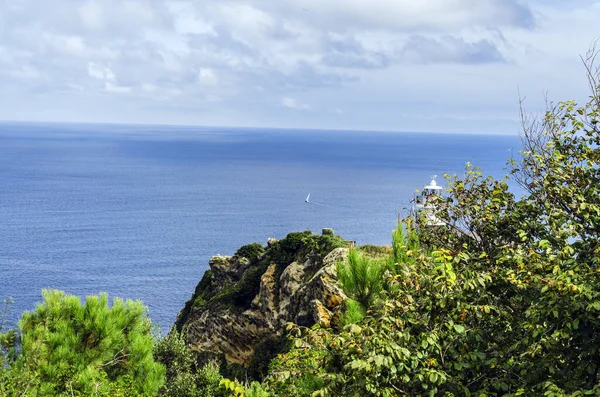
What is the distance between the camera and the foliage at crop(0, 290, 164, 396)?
15.4m

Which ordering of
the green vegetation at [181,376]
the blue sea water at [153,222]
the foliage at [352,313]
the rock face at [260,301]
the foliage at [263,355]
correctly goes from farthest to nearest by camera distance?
the blue sea water at [153,222], the rock face at [260,301], the foliage at [263,355], the green vegetation at [181,376], the foliage at [352,313]

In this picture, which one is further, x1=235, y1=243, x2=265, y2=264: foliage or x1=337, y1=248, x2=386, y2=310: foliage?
x1=235, y1=243, x2=265, y2=264: foliage

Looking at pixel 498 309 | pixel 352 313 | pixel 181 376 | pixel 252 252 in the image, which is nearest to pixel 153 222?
pixel 252 252

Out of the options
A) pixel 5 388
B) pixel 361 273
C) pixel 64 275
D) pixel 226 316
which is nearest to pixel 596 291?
→ pixel 361 273

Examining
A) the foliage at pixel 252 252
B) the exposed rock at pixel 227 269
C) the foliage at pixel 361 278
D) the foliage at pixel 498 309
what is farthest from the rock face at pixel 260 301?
the foliage at pixel 498 309

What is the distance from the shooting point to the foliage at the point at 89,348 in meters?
15.4

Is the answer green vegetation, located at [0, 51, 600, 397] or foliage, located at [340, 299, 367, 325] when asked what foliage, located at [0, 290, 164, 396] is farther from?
foliage, located at [340, 299, 367, 325]

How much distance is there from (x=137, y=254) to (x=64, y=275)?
15.6 meters

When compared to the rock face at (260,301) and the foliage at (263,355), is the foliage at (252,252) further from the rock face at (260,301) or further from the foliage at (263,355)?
the foliage at (263,355)

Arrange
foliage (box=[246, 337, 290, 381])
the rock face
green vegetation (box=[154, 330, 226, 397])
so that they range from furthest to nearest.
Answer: the rock face
foliage (box=[246, 337, 290, 381])
green vegetation (box=[154, 330, 226, 397])

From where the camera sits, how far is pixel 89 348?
54.9ft

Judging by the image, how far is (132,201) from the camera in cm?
14750

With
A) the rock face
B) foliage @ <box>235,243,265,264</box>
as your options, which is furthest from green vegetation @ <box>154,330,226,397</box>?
foliage @ <box>235,243,265,264</box>

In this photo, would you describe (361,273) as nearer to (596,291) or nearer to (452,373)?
(452,373)
